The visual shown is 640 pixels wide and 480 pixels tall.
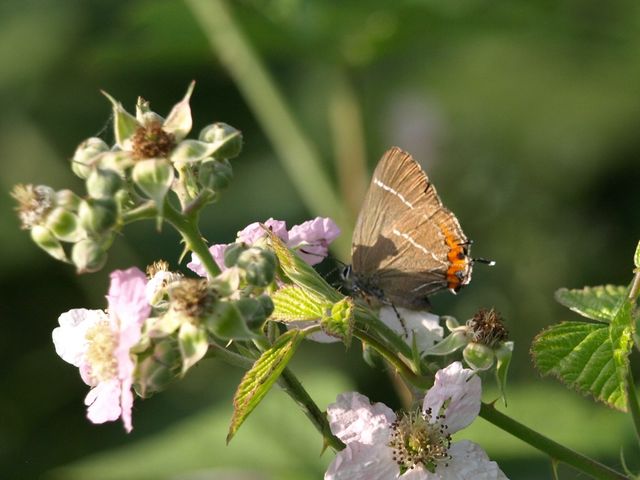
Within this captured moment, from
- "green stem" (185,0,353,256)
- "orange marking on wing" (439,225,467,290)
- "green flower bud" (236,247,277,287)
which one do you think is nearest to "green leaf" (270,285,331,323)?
"green flower bud" (236,247,277,287)

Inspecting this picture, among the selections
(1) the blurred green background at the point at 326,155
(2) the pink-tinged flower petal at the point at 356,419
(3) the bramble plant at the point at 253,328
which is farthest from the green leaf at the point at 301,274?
(1) the blurred green background at the point at 326,155

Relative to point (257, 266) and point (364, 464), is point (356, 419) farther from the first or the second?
point (257, 266)

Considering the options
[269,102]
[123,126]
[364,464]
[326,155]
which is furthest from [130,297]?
[326,155]

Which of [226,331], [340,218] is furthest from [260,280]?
[340,218]

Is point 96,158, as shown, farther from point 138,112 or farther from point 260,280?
point 260,280

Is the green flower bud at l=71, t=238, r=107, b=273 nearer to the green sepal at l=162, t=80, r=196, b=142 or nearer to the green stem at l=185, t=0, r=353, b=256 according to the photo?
the green sepal at l=162, t=80, r=196, b=142
